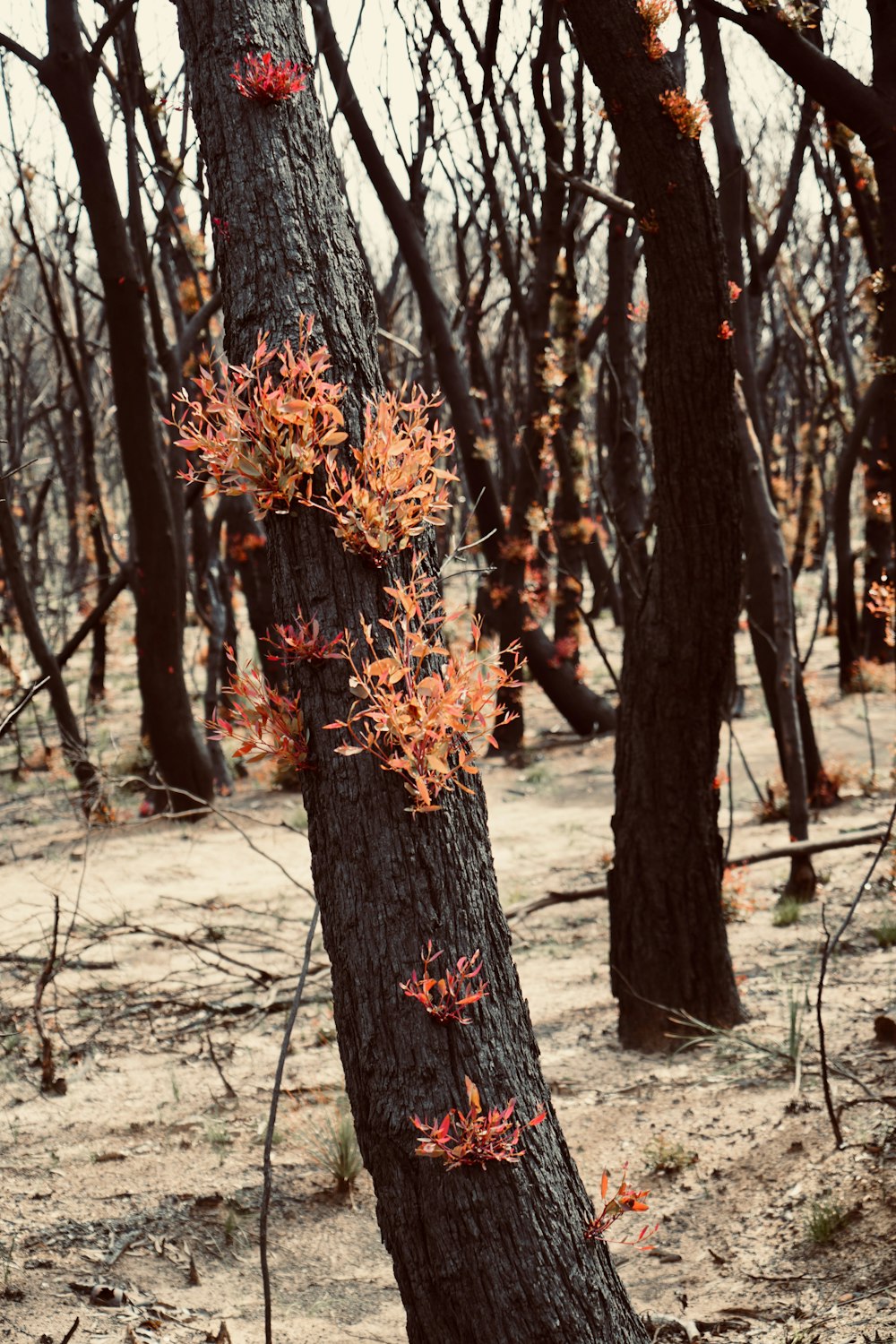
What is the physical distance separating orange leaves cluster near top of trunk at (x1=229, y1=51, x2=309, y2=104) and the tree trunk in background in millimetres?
5954

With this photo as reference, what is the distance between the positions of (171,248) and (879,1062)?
347 inches

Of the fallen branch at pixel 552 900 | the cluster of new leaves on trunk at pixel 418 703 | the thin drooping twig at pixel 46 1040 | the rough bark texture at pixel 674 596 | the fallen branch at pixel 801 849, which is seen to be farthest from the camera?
the fallen branch at pixel 801 849

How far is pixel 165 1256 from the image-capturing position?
3.20m

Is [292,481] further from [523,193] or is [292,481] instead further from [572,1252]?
[523,193]

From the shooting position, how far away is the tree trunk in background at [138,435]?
24.2 feet

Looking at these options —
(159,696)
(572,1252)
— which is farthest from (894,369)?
(159,696)

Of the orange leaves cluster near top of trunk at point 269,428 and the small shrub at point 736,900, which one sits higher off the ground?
the orange leaves cluster near top of trunk at point 269,428

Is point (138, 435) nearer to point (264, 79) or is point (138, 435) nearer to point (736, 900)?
point (736, 900)

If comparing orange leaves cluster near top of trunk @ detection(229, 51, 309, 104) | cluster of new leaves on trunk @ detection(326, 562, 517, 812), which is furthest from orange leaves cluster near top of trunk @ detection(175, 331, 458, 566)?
orange leaves cluster near top of trunk @ detection(229, 51, 309, 104)

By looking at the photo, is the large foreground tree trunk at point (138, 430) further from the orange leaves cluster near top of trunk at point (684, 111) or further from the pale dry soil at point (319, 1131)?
the orange leaves cluster near top of trunk at point (684, 111)

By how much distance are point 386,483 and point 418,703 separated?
1.31 feet

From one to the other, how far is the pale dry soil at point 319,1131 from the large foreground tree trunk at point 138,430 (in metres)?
2.09

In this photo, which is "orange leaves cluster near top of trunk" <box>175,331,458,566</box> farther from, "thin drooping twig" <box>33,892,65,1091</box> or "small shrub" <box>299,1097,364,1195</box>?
"thin drooping twig" <box>33,892,65,1091</box>

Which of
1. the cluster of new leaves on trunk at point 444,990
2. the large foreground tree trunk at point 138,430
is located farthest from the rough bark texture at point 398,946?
the large foreground tree trunk at point 138,430
